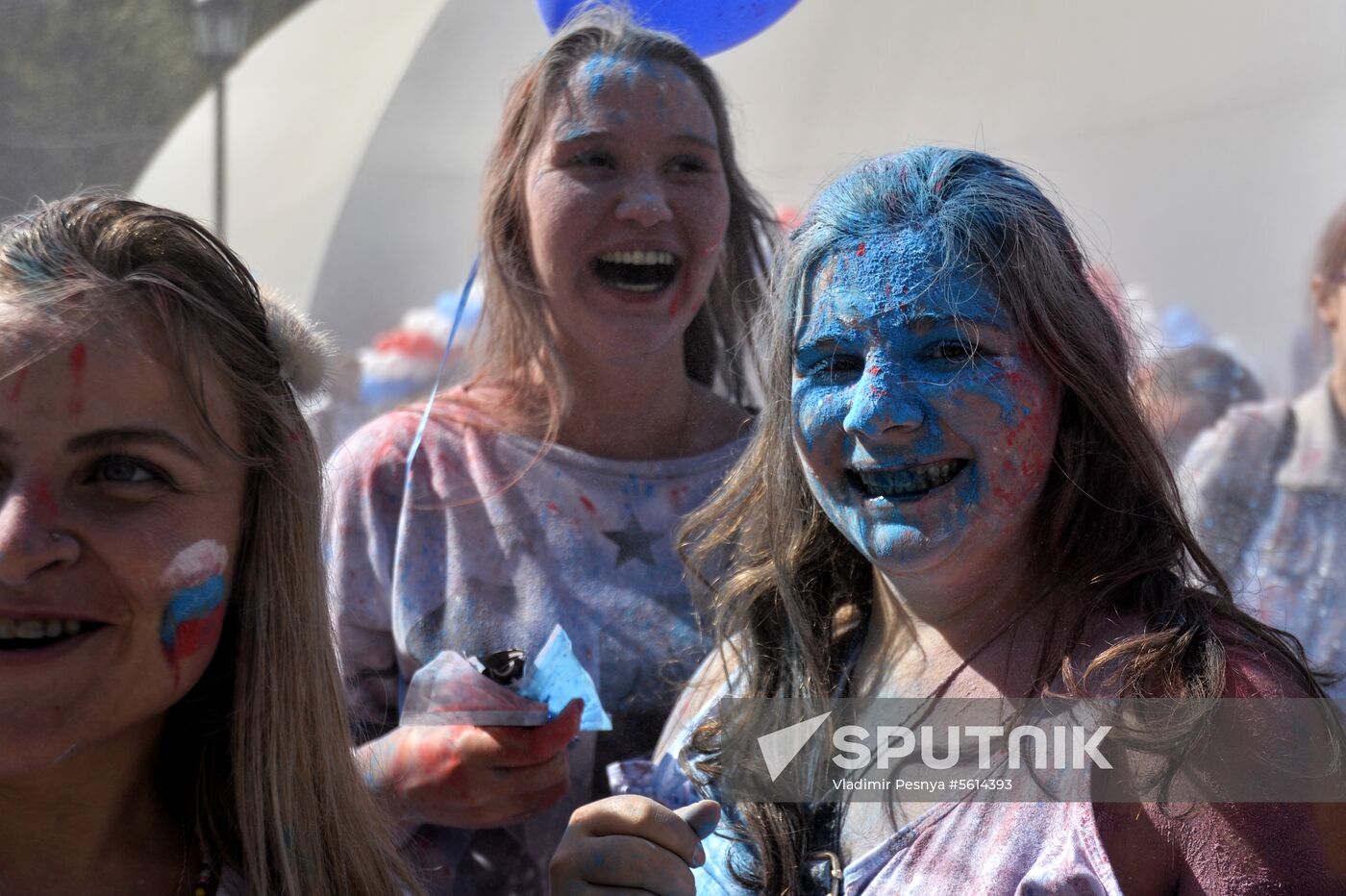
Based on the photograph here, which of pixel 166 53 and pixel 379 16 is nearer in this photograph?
pixel 379 16

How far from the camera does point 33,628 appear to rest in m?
1.19

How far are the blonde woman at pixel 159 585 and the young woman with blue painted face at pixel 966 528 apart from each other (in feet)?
1.08

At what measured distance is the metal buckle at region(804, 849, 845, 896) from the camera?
1.37 meters

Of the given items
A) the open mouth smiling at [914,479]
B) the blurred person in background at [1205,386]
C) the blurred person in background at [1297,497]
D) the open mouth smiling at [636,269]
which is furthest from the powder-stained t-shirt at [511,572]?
the blurred person in background at [1205,386]

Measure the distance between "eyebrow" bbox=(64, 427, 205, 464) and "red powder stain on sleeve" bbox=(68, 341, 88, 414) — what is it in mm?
29

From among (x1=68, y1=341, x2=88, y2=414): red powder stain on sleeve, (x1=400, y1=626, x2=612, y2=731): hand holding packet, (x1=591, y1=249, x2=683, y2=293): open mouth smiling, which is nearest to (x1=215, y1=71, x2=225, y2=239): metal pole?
(x1=591, y1=249, x2=683, y2=293): open mouth smiling

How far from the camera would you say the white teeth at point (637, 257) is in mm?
1889

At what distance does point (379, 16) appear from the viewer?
266 centimetres

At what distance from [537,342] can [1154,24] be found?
1.24m

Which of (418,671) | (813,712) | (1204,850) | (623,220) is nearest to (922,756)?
(813,712)

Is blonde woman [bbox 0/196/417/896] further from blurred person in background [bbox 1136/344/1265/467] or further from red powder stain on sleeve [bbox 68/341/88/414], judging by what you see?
blurred person in background [bbox 1136/344/1265/467]

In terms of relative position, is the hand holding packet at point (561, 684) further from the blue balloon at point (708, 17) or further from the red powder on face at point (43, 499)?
the blue balloon at point (708, 17)

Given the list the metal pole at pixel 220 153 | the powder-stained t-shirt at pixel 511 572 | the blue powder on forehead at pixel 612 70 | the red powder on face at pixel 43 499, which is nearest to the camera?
the red powder on face at pixel 43 499

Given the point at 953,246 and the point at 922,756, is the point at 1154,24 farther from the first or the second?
the point at 922,756
